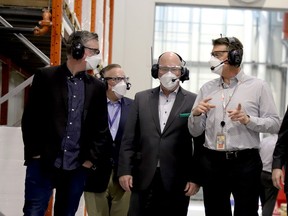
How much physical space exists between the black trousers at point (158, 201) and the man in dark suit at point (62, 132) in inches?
19.6

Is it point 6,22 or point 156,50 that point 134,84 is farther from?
point 156,50

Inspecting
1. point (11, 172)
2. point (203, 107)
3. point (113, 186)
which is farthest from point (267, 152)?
point (203, 107)

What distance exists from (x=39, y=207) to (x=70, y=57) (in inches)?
44.6

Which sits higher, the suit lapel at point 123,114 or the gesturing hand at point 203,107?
the gesturing hand at point 203,107

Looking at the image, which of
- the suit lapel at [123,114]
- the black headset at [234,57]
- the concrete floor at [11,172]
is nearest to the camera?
the black headset at [234,57]

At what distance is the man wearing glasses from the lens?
4.32 meters

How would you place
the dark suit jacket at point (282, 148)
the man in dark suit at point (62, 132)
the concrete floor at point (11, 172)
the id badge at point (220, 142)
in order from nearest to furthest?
the dark suit jacket at point (282, 148)
the man in dark suit at point (62, 132)
the id badge at point (220, 142)
the concrete floor at point (11, 172)

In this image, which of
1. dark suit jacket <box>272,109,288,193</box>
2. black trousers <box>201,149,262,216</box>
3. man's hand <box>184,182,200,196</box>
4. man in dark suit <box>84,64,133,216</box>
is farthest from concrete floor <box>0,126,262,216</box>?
dark suit jacket <box>272,109,288,193</box>

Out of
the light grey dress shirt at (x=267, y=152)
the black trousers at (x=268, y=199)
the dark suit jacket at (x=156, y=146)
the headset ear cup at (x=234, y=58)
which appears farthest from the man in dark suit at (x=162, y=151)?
the black trousers at (x=268, y=199)

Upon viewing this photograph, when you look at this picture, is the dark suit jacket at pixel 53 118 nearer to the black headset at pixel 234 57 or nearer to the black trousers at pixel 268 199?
the black headset at pixel 234 57

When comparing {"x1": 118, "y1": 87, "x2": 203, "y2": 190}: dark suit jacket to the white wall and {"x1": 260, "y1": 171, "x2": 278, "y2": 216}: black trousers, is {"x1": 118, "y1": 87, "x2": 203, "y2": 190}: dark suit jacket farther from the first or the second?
the white wall

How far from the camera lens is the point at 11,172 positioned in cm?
575

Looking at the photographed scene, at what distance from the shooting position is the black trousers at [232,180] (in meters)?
4.32

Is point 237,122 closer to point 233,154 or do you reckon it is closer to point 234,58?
point 233,154
